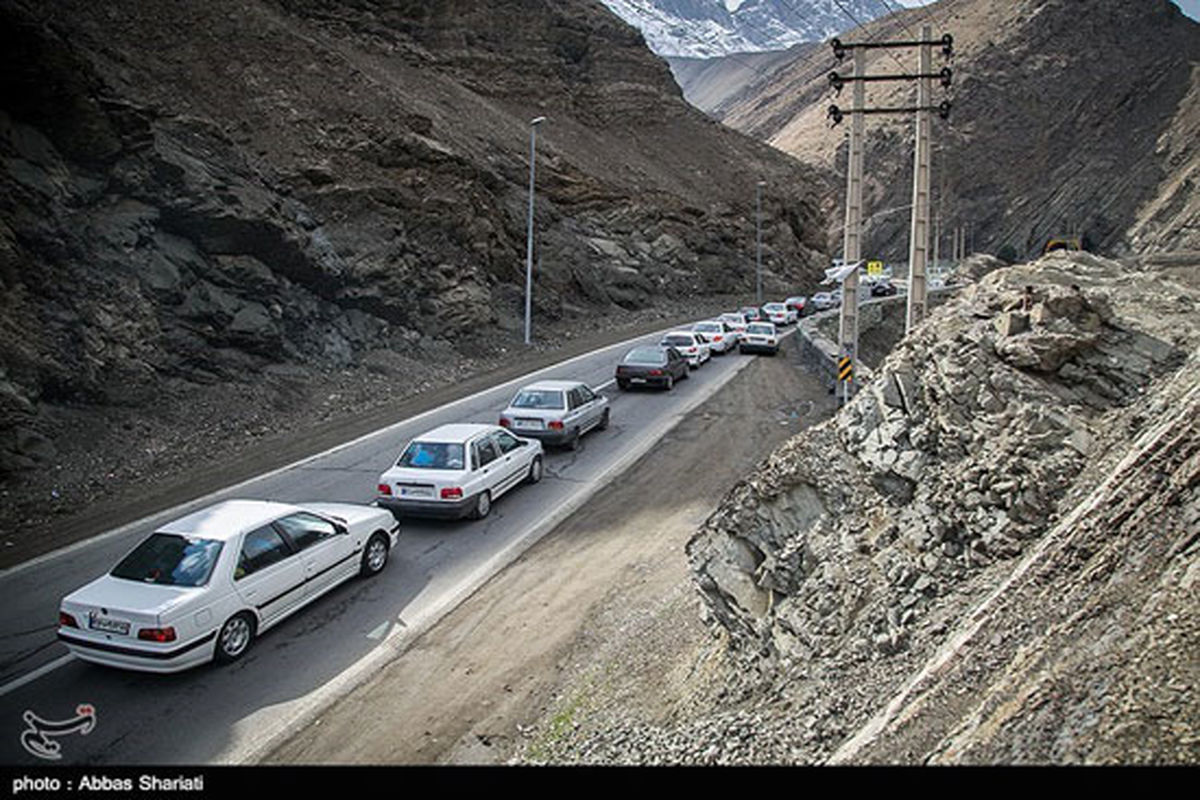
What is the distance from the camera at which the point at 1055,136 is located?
9638cm

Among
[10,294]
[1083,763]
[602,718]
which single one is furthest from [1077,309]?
[10,294]

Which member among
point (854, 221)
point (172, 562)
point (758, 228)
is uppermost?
point (758, 228)

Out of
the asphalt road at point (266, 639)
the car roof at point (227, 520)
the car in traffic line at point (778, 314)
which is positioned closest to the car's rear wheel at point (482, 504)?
the asphalt road at point (266, 639)

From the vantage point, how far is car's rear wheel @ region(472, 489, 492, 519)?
12.0 m

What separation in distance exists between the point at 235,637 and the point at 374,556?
236 cm

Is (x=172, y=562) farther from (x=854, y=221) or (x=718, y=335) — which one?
(x=718, y=335)

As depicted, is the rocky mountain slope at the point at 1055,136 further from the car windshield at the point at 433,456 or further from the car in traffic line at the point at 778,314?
the car windshield at the point at 433,456

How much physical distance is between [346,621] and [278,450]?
327 inches

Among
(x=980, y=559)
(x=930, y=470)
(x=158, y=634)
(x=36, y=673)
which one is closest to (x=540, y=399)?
(x=158, y=634)

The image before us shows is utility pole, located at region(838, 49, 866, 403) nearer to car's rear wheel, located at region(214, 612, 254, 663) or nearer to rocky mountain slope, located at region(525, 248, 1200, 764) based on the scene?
rocky mountain slope, located at region(525, 248, 1200, 764)

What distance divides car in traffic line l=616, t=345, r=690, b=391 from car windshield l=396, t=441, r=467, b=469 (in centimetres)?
1074

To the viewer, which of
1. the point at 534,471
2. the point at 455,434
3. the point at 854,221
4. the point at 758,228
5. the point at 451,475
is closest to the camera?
the point at 451,475

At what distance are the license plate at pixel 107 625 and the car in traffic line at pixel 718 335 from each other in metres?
22.6

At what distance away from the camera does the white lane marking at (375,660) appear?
654 cm
